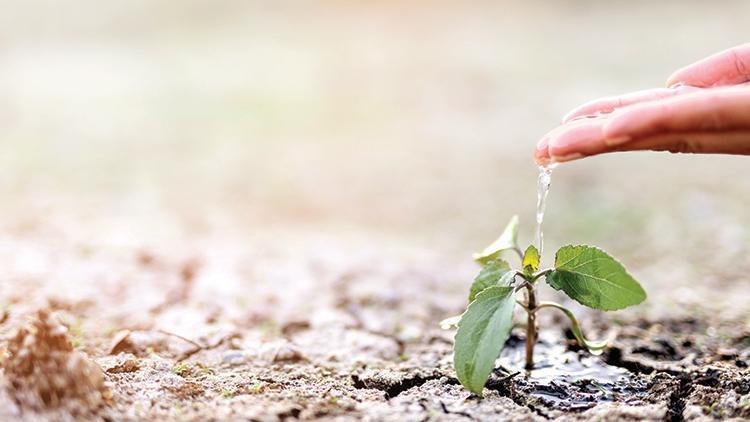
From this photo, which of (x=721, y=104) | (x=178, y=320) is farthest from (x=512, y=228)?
(x=178, y=320)

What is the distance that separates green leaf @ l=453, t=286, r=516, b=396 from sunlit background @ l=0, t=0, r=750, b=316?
4.51 ft

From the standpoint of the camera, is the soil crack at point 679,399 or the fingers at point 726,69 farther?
the fingers at point 726,69

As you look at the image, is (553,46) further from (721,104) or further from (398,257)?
(721,104)

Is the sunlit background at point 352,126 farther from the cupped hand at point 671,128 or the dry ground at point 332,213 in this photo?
the cupped hand at point 671,128

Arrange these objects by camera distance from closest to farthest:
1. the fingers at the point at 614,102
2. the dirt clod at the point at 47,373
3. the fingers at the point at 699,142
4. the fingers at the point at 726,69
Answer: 1. the dirt clod at the point at 47,373
2. the fingers at the point at 699,142
3. the fingers at the point at 614,102
4. the fingers at the point at 726,69

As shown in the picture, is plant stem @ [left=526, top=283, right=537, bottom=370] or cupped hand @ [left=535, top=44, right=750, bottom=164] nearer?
cupped hand @ [left=535, top=44, right=750, bottom=164]

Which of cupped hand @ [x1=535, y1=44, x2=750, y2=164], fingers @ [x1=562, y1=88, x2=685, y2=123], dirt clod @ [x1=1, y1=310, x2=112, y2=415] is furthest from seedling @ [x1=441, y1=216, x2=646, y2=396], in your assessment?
dirt clod @ [x1=1, y1=310, x2=112, y2=415]

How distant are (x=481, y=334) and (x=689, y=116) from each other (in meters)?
0.70

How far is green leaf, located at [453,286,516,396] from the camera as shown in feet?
5.68

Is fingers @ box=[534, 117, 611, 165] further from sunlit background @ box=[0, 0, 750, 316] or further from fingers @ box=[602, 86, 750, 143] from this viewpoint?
sunlit background @ box=[0, 0, 750, 316]

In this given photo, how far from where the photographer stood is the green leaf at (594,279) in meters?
1.74

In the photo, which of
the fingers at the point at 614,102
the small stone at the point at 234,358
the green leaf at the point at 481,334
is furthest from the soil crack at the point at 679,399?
the small stone at the point at 234,358

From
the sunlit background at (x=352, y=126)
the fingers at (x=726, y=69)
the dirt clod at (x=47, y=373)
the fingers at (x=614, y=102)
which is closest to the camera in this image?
the dirt clod at (x=47, y=373)

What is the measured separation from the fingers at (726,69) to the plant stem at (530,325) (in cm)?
91
